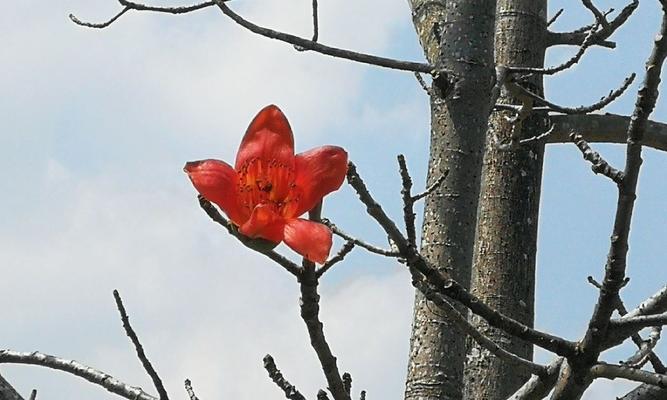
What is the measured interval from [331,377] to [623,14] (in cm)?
310

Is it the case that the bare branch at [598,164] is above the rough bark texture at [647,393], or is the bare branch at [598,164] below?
above

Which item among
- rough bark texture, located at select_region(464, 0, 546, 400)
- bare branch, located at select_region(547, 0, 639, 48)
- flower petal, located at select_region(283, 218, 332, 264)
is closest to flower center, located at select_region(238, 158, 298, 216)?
flower petal, located at select_region(283, 218, 332, 264)

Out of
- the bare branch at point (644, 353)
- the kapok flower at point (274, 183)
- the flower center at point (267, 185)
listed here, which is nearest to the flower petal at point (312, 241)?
the kapok flower at point (274, 183)

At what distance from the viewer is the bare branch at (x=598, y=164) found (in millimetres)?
1533

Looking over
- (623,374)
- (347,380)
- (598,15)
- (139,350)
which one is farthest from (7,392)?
(598,15)

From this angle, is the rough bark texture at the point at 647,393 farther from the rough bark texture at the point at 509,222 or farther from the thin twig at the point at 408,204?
the rough bark texture at the point at 509,222

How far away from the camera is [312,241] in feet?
4.68

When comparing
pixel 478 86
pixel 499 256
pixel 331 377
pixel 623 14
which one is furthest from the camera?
pixel 623 14

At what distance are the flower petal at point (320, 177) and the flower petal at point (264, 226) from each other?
0.05 m

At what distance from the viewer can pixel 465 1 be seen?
9.78 feet

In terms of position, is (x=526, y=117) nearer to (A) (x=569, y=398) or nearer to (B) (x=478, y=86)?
(B) (x=478, y=86)

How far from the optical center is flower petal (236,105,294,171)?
1.69 meters

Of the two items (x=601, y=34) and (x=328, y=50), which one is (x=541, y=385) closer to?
(x=328, y=50)

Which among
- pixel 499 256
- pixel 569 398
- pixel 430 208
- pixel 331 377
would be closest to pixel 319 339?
pixel 331 377
